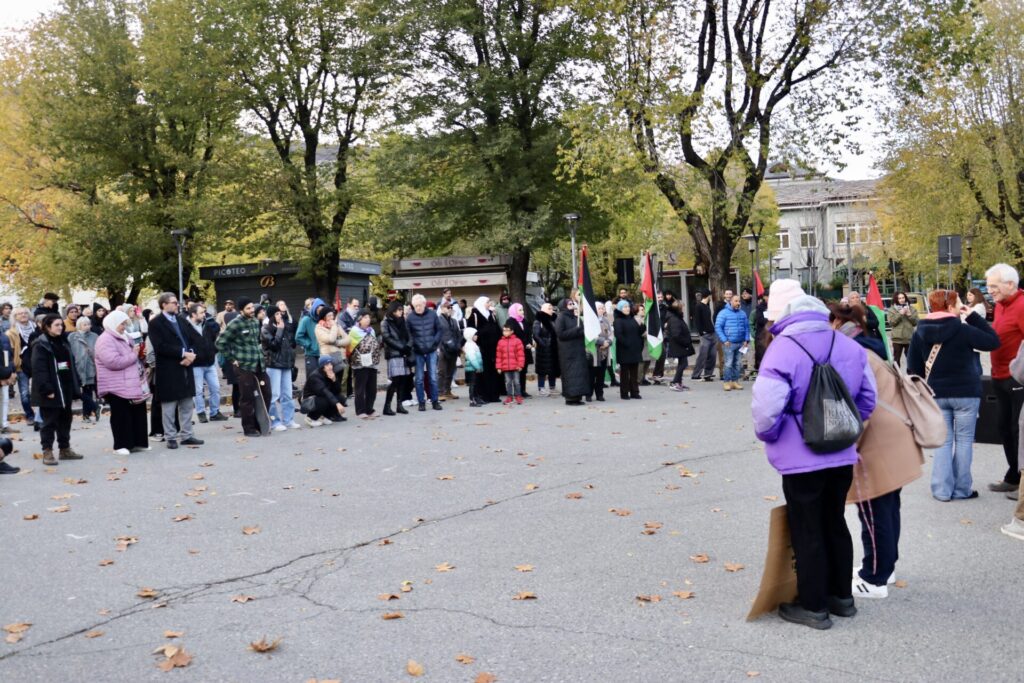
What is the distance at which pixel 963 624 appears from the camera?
515 centimetres

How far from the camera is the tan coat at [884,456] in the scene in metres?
5.47

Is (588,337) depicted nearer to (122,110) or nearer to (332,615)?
(332,615)

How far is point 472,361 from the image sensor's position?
59.4ft

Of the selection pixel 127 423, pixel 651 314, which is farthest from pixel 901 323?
pixel 127 423

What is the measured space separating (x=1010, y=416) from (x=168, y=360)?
9.51m

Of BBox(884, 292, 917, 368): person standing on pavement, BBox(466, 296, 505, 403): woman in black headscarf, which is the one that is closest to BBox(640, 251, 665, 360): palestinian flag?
BBox(466, 296, 505, 403): woman in black headscarf

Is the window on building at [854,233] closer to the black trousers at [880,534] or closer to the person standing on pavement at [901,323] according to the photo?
the person standing on pavement at [901,323]


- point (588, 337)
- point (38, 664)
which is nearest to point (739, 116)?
point (588, 337)

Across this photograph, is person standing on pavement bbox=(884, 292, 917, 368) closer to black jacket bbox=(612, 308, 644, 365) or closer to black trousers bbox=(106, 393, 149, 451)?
black jacket bbox=(612, 308, 644, 365)

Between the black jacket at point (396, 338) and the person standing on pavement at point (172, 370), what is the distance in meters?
4.12

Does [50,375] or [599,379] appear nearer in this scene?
[50,375]

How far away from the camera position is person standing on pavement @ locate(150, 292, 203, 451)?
41.8ft

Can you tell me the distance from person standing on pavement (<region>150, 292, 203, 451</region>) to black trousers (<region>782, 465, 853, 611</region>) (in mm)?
9457

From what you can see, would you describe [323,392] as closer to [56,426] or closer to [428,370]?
[428,370]
